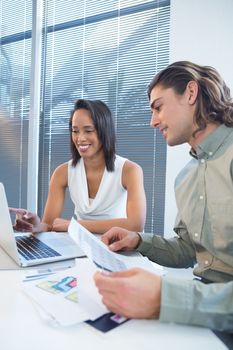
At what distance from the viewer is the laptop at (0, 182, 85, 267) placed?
3.10 feet

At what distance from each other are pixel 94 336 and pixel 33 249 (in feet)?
1.88

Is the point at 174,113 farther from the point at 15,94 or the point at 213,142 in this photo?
the point at 15,94

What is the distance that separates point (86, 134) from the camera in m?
1.78

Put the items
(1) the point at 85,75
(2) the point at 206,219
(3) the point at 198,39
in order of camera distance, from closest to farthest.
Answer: (2) the point at 206,219
(3) the point at 198,39
(1) the point at 85,75

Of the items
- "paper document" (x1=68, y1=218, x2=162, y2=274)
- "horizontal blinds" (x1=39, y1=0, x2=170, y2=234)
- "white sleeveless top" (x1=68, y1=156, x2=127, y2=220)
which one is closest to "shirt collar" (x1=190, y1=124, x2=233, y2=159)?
"paper document" (x1=68, y1=218, x2=162, y2=274)

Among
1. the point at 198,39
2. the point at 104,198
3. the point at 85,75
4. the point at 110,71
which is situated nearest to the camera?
the point at 104,198

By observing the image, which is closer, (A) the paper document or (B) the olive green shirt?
(A) the paper document

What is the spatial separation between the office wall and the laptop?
1.15 m

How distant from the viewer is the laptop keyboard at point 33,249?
3.23ft

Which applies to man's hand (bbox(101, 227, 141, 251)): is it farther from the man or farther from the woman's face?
the woman's face

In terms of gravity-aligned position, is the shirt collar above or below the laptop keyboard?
above

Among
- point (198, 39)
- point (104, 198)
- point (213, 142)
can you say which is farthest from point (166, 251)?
point (198, 39)

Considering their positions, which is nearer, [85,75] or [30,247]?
[30,247]

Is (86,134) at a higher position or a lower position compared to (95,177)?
higher
